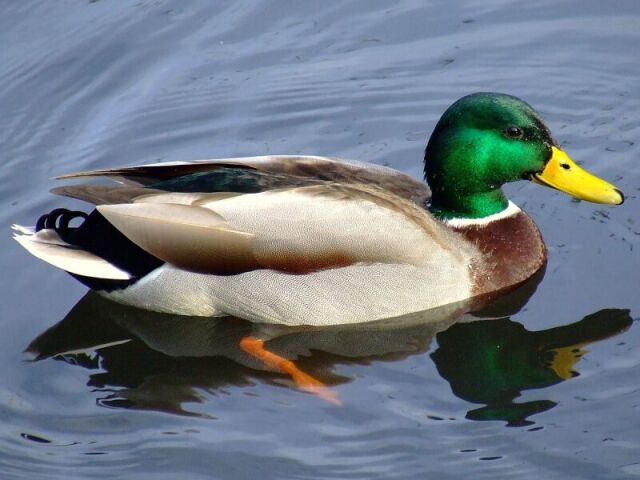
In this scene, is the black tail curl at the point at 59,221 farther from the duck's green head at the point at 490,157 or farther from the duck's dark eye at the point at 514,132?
the duck's dark eye at the point at 514,132

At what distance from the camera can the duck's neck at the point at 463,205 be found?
28.0 feet

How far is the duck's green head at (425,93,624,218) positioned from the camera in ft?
27.2

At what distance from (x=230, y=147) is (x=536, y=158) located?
9.29 ft

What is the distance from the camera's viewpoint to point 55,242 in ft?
27.7

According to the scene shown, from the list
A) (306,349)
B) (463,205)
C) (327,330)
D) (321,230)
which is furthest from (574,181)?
(306,349)

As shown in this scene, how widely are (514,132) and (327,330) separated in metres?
1.69

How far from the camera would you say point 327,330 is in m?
8.36

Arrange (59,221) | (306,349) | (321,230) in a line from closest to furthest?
(321,230) → (306,349) → (59,221)

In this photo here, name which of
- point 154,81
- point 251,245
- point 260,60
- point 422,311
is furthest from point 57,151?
point 422,311

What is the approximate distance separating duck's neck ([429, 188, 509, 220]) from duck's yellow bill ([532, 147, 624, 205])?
1.14 feet

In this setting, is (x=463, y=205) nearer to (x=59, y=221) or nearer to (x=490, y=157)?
(x=490, y=157)

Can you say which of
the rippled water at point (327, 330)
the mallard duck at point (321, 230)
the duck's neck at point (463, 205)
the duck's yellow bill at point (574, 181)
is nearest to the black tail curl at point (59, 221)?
the mallard duck at point (321, 230)

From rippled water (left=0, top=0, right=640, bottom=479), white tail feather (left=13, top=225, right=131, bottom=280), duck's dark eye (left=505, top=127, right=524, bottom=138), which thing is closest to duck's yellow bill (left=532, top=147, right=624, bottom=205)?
duck's dark eye (left=505, top=127, right=524, bottom=138)

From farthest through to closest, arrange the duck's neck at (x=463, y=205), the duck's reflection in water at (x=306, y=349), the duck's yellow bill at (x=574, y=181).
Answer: the duck's neck at (x=463, y=205) → the duck's yellow bill at (x=574, y=181) → the duck's reflection in water at (x=306, y=349)
